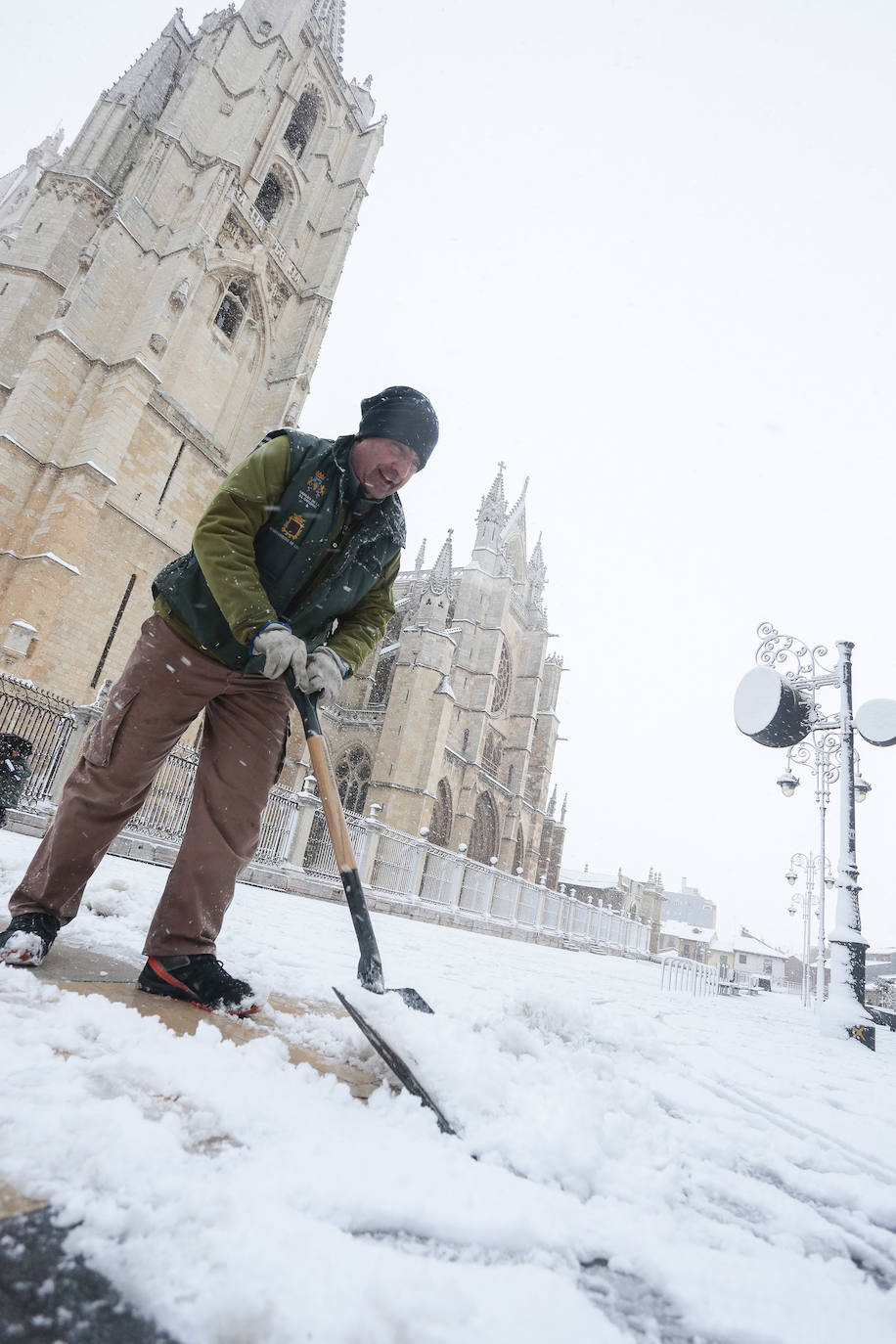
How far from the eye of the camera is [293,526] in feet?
7.52

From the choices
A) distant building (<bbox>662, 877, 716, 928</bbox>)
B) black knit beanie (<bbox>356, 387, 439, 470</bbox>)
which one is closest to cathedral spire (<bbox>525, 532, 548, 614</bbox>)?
black knit beanie (<bbox>356, 387, 439, 470</bbox>)

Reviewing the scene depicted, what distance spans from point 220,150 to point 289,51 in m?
5.49

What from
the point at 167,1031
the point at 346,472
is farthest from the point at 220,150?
the point at 167,1031

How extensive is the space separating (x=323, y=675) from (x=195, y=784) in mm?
549

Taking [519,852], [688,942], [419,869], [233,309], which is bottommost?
[419,869]

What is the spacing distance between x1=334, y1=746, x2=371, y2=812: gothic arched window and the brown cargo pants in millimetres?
21669

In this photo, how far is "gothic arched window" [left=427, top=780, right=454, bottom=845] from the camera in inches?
1017

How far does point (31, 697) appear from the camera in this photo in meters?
11.7

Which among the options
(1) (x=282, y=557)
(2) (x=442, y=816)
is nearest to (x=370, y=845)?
(1) (x=282, y=557)

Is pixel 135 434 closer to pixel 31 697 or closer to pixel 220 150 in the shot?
pixel 31 697

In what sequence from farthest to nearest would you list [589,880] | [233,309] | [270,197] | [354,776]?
1. [589,880]
2. [354,776]
3. [270,197]
4. [233,309]

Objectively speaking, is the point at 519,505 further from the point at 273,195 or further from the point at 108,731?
the point at 108,731

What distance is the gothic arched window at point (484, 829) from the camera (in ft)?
95.7

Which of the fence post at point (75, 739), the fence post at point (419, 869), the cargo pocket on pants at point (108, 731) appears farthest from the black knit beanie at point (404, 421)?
the fence post at point (419, 869)
